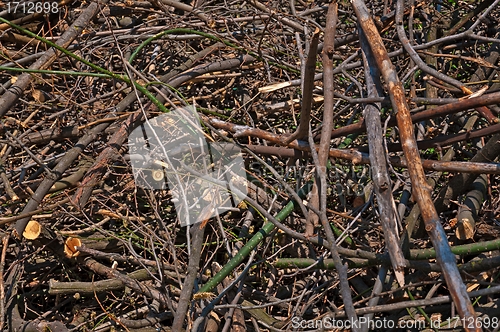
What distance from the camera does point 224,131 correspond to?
2.06m

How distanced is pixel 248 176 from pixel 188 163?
0.25 m

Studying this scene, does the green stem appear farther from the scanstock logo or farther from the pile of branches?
the scanstock logo

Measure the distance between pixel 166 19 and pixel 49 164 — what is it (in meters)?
0.82

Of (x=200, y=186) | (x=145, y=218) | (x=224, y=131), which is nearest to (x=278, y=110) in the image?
(x=224, y=131)

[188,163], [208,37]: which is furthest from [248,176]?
[208,37]

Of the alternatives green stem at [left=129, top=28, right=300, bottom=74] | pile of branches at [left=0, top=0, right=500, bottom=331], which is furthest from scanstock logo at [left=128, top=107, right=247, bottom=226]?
green stem at [left=129, top=28, right=300, bottom=74]

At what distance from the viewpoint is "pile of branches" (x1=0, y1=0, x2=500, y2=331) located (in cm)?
172

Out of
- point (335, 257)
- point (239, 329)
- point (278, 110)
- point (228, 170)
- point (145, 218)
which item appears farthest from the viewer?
point (278, 110)

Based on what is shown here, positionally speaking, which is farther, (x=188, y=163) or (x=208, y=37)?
(x=208, y=37)

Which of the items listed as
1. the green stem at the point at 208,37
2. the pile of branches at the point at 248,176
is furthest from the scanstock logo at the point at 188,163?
the green stem at the point at 208,37

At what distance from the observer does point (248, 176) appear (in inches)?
81.0

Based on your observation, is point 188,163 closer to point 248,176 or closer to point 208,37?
point 248,176

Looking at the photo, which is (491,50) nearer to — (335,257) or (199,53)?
(199,53)

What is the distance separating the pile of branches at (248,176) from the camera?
1722 millimetres
